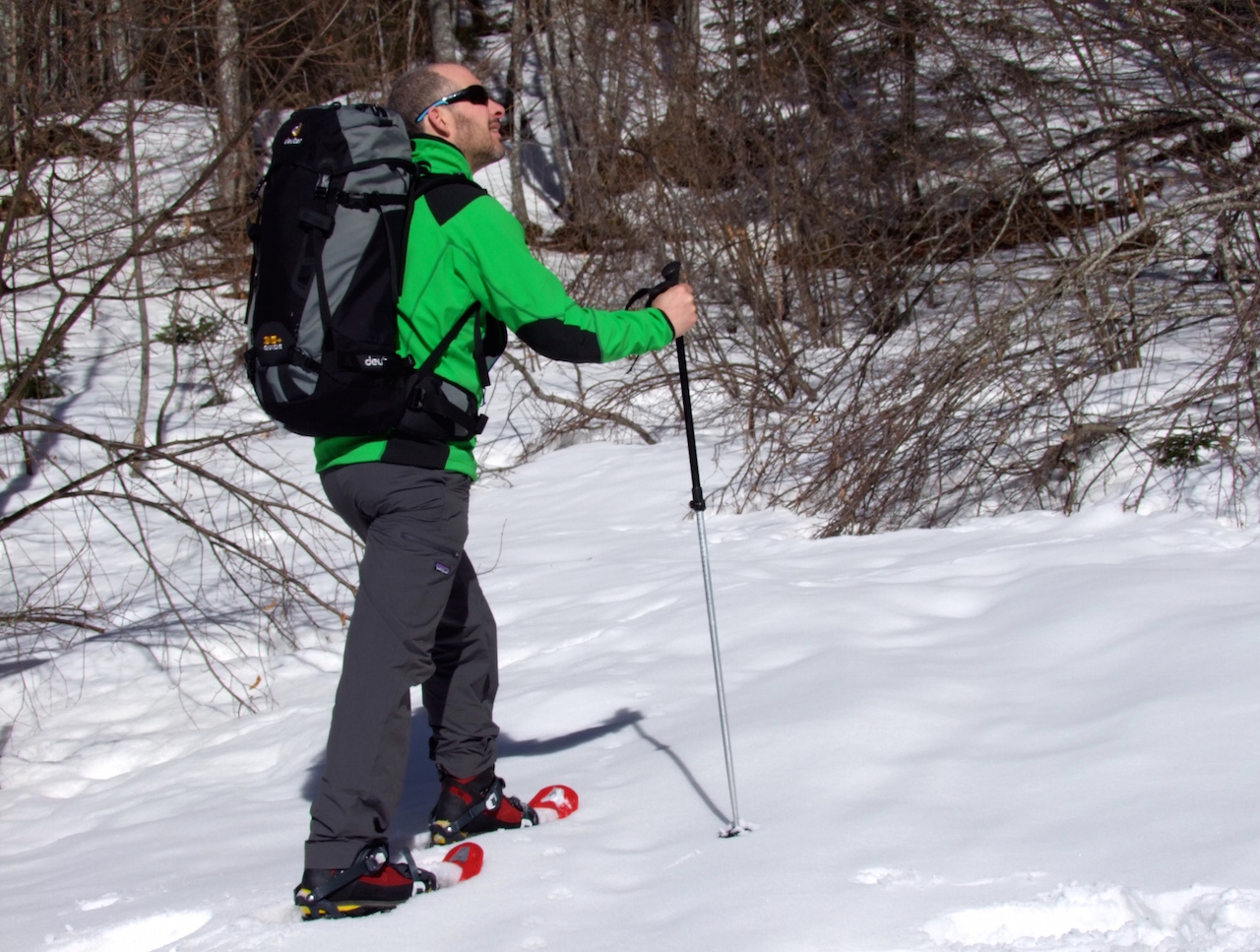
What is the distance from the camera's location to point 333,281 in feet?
8.15

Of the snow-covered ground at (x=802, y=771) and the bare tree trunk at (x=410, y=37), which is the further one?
the bare tree trunk at (x=410, y=37)

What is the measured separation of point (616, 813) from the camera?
9.77ft

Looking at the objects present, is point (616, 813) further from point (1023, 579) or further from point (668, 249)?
point (668, 249)

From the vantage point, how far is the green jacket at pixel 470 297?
2.56 metres

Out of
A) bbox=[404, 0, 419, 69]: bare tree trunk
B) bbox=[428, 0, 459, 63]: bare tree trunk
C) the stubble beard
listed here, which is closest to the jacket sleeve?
the stubble beard

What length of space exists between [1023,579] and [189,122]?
5.58m

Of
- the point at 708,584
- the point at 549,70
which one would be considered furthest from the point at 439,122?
the point at 549,70

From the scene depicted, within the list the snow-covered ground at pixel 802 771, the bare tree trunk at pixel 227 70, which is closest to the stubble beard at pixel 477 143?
the snow-covered ground at pixel 802 771

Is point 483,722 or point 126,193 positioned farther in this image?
point 126,193

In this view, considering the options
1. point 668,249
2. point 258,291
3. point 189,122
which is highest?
point 189,122

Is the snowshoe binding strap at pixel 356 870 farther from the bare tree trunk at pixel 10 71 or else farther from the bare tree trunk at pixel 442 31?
the bare tree trunk at pixel 442 31

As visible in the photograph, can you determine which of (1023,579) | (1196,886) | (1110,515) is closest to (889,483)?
(1110,515)

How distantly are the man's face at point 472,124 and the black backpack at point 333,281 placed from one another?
27cm

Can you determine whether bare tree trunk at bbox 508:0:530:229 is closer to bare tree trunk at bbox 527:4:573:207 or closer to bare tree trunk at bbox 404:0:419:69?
bare tree trunk at bbox 527:4:573:207
